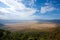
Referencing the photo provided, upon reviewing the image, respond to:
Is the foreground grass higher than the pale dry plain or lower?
lower

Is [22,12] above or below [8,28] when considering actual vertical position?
above

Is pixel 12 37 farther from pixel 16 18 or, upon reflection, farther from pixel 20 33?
pixel 16 18

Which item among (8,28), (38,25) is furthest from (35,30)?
(8,28)

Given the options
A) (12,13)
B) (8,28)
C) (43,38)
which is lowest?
(43,38)

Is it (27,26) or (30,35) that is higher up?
(27,26)

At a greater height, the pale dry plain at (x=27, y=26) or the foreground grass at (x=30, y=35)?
the pale dry plain at (x=27, y=26)

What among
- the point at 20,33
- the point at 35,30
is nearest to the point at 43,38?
the point at 35,30
